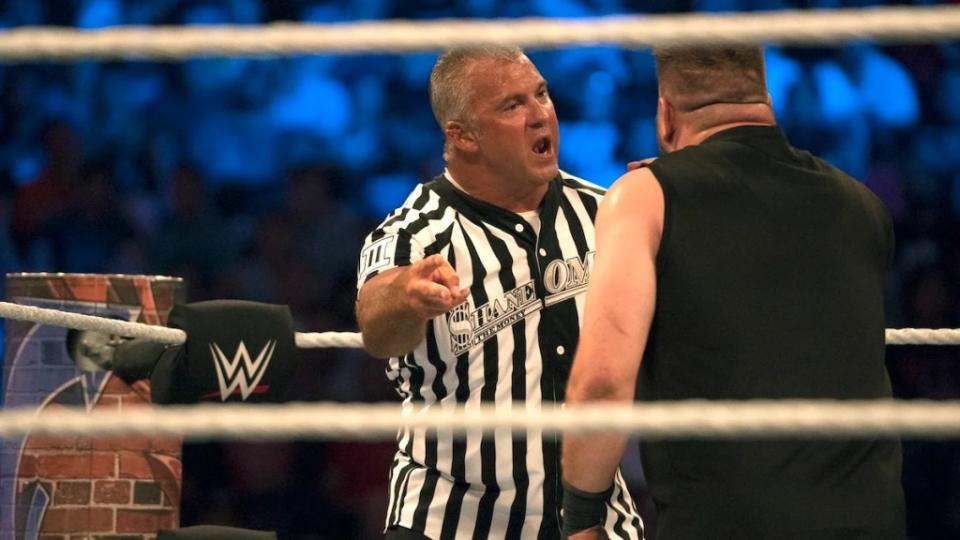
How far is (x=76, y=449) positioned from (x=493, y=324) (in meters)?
0.73

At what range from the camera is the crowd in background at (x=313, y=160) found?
342 centimetres

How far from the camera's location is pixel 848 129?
3.65 meters

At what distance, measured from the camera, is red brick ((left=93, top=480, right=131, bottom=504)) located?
209cm

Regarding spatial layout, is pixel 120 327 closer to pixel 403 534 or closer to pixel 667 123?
pixel 403 534

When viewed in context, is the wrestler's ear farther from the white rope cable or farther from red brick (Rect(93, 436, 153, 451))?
the white rope cable

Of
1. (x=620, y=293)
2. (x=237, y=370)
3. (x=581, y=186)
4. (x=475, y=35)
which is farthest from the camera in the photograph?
(x=581, y=186)

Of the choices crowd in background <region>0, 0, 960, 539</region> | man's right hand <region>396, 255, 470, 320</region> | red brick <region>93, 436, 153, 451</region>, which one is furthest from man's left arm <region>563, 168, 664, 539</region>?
crowd in background <region>0, 0, 960, 539</region>

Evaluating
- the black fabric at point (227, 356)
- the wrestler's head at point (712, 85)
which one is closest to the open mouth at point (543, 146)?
the black fabric at point (227, 356)

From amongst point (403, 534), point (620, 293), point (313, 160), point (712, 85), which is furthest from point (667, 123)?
point (313, 160)

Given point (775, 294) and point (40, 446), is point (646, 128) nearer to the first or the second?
point (40, 446)

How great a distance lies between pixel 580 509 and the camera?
4.61 ft

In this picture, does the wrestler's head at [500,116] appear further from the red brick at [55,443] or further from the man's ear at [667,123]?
the red brick at [55,443]

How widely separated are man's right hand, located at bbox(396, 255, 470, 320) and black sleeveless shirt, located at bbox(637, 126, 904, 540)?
297 millimetres

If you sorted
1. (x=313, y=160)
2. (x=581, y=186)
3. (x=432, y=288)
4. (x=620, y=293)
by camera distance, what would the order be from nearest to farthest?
(x=620, y=293), (x=432, y=288), (x=581, y=186), (x=313, y=160)
